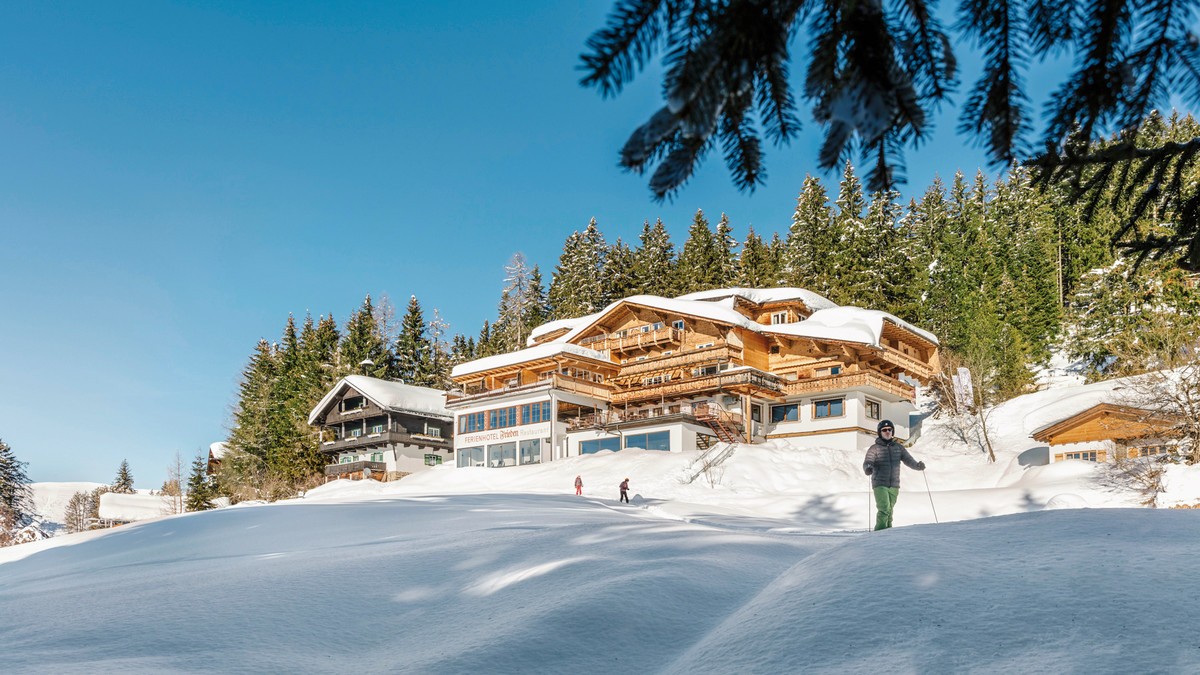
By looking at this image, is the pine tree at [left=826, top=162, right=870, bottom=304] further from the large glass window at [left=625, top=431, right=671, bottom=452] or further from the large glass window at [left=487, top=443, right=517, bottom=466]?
the large glass window at [left=487, top=443, right=517, bottom=466]

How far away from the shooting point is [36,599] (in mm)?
8914

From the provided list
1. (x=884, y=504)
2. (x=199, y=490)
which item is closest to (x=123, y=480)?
(x=199, y=490)

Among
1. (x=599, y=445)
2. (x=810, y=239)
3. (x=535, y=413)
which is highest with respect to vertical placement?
(x=810, y=239)

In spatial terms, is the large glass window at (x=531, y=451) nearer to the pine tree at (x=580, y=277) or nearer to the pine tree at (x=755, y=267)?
the pine tree at (x=580, y=277)

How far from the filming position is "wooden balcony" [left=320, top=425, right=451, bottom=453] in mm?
57219

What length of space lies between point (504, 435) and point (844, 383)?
2031 cm

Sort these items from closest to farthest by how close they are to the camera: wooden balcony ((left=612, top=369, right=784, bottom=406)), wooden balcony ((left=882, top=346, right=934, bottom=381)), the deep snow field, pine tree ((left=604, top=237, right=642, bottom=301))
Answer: the deep snow field → wooden balcony ((left=612, top=369, right=784, bottom=406)) → wooden balcony ((left=882, top=346, right=934, bottom=381)) → pine tree ((left=604, top=237, right=642, bottom=301))

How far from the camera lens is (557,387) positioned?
47.1 metres

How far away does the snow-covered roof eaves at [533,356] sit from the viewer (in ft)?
158

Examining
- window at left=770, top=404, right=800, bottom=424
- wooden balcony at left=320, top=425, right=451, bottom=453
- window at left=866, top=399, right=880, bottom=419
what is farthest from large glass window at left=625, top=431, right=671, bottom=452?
wooden balcony at left=320, top=425, right=451, bottom=453

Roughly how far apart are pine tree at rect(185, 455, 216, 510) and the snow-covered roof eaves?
2286 cm

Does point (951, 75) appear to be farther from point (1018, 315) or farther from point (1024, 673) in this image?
point (1018, 315)

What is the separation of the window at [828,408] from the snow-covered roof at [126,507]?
45413 millimetres

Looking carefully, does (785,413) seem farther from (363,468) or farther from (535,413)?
(363,468)
